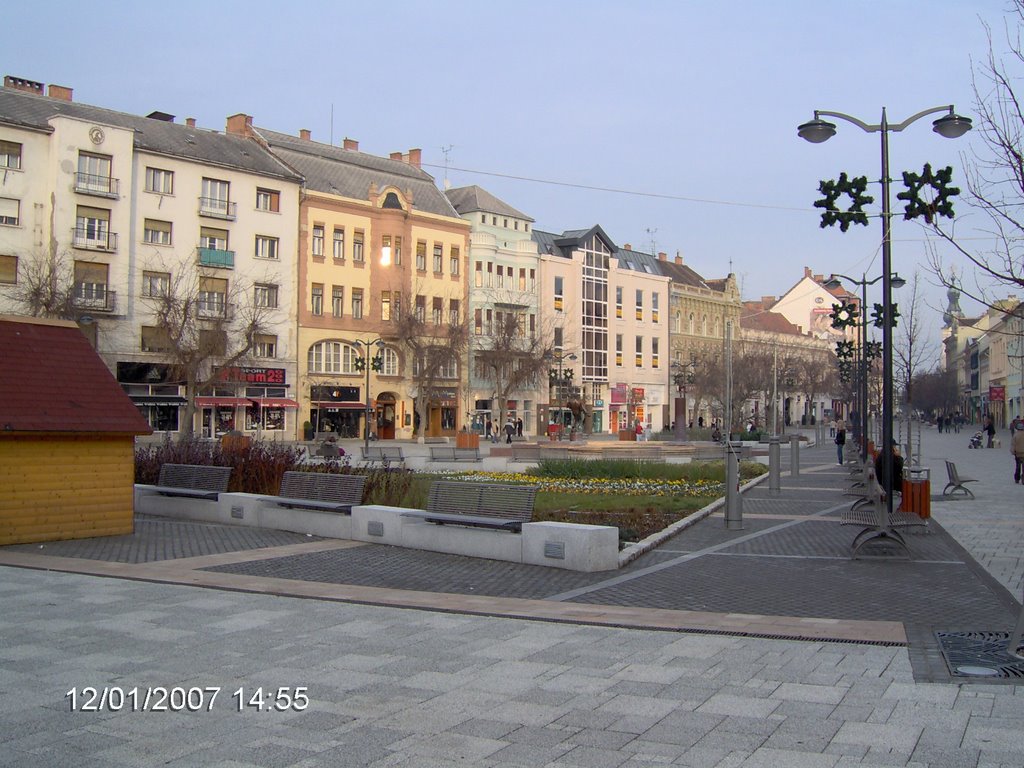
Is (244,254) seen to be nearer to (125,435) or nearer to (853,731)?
(125,435)

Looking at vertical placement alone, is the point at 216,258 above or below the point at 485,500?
above

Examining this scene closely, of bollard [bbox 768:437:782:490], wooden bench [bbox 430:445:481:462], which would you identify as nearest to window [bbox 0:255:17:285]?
wooden bench [bbox 430:445:481:462]

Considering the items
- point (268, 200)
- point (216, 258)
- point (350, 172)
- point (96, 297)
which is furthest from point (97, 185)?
point (350, 172)

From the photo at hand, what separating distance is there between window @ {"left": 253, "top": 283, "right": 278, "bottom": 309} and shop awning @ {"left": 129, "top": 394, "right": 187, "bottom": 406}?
7.37 metres

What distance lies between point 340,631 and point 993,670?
16.4ft

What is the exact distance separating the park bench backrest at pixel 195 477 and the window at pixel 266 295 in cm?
3902

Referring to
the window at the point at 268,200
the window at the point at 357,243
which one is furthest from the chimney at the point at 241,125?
the window at the point at 357,243

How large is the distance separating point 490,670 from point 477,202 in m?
65.8

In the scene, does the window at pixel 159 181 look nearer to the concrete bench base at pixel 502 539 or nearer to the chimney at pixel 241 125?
the chimney at pixel 241 125

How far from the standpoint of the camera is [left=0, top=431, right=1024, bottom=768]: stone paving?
536cm

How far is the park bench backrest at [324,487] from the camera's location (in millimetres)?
14906

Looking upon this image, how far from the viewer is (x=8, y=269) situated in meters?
45.7

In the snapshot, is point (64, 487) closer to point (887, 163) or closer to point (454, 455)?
point (887, 163)

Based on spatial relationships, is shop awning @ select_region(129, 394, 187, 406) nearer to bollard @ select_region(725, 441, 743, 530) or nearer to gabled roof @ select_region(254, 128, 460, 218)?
gabled roof @ select_region(254, 128, 460, 218)
